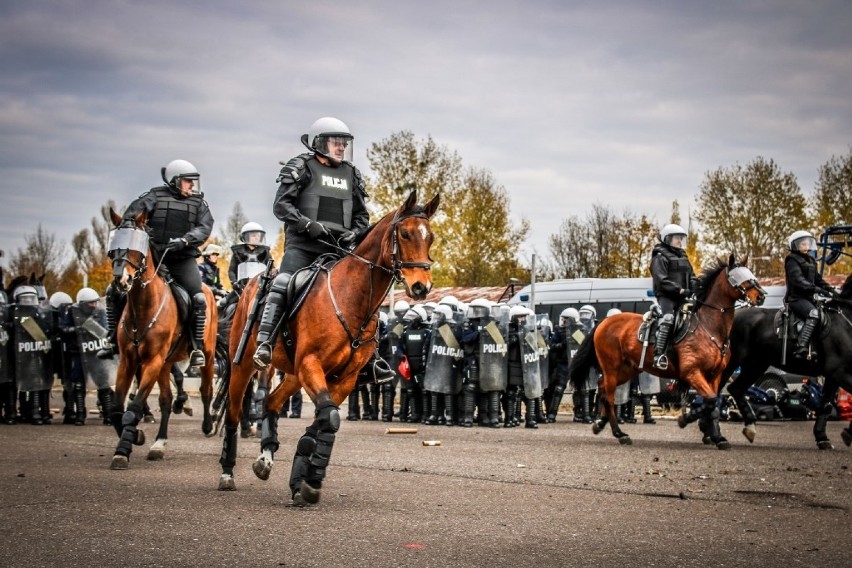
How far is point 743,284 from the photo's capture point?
16391 mm

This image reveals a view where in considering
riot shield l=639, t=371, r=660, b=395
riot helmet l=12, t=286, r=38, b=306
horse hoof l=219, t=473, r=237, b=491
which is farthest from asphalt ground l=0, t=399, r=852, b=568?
riot shield l=639, t=371, r=660, b=395

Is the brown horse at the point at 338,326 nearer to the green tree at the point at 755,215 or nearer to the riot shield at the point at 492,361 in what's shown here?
the riot shield at the point at 492,361

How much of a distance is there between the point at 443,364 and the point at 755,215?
106 ft

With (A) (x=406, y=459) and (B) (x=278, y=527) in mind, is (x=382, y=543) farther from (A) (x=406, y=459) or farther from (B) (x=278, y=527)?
(A) (x=406, y=459)

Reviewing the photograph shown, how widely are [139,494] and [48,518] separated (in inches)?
60.5

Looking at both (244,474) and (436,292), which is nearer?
(244,474)

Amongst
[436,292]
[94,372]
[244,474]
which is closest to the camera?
[244,474]

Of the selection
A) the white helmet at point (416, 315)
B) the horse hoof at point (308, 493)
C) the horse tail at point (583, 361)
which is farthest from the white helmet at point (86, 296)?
the horse hoof at point (308, 493)

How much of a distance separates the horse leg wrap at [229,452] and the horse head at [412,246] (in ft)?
7.68

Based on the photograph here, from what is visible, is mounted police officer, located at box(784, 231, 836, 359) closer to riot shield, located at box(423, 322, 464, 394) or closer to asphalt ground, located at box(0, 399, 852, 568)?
asphalt ground, located at box(0, 399, 852, 568)

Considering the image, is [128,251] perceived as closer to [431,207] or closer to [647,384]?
[431,207]

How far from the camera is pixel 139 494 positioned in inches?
363

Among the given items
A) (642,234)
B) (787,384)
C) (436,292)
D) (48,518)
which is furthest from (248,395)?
(642,234)

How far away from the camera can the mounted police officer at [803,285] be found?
16609 millimetres
